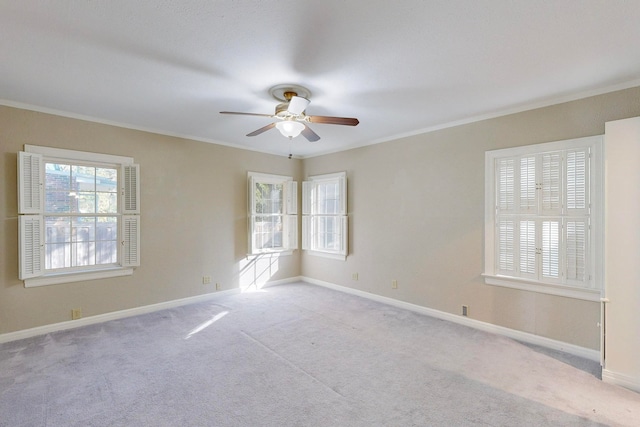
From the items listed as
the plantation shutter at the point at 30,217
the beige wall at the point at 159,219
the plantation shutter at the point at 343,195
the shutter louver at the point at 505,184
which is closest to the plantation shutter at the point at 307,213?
the beige wall at the point at 159,219

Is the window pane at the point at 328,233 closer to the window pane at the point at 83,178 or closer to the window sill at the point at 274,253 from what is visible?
the window sill at the point at 274,253

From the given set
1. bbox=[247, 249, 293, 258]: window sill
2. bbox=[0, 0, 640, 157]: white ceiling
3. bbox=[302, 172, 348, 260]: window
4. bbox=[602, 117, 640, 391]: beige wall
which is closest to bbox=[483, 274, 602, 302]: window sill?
bbox=[602, 117, 640, 391]: beige wall

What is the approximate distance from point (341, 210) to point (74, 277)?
12.9ft

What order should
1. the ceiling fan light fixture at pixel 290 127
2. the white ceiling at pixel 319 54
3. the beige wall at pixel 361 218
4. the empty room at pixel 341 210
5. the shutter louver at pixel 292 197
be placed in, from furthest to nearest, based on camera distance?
the shutter louver at pixel 292 197
the beige wall at pixel 361 218
the ceiling fan light fixture at pixel 290 127
the empty room at pixel 341 210
the white ceiling at pixel 319 54

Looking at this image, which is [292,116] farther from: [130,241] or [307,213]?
[307,213]

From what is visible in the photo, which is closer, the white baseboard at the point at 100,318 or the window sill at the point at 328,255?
the white baseboard at the point at 100,318

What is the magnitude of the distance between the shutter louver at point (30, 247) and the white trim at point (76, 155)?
0.75 meters

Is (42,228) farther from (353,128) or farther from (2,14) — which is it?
(353,128)

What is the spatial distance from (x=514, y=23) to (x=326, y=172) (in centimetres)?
403

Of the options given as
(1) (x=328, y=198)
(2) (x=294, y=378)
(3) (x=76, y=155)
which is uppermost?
(3) (x=76, y=155)

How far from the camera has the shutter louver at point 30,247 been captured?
3.31 meters

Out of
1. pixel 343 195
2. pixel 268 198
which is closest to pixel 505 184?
pixel 343 195

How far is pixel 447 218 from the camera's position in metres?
4.04

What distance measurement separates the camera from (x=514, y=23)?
1.93 metres
